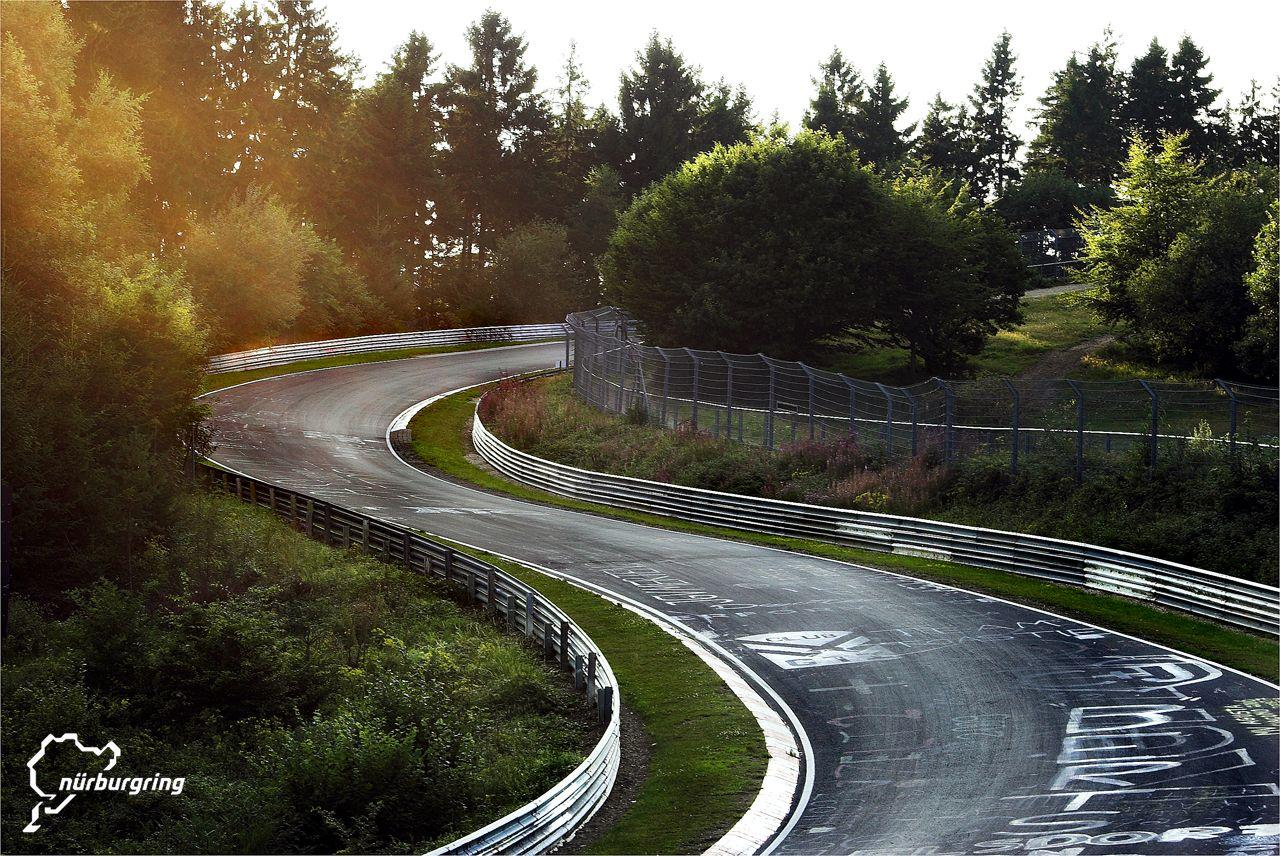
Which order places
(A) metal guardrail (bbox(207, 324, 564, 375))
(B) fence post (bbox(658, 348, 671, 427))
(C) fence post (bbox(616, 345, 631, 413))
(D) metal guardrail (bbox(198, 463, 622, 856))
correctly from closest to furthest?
(D) metal guardrail (bbox(198, 463, 622, 856))
(B) fence post (bbox(658, 348, 671, 427))
(C) fence post (bbox(616, 345, 631, 413))
(A) metal guardrail (bbox(207, 324, 564, 375))

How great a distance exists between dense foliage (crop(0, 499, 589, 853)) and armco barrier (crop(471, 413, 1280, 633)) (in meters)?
10.3

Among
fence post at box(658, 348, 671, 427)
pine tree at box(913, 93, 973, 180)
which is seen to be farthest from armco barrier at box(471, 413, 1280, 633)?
pine tree at box(913, 93, 973, 180)

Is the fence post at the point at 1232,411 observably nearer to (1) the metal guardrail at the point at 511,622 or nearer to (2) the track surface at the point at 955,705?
(2) the track surface at the point at 955,705

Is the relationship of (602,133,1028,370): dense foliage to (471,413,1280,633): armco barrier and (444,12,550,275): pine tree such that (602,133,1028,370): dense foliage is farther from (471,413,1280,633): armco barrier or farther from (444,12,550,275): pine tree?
(444,12,550,275): pine tree

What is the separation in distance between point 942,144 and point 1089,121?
11.7 metres

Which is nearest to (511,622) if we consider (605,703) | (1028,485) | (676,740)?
(605,703)

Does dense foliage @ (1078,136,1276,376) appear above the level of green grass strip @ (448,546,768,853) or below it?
above

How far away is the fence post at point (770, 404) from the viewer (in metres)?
37.3

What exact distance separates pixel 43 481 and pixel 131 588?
2.96m

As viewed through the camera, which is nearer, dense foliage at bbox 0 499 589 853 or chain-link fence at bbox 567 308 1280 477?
dense foliage at bbox 0 499 589 853

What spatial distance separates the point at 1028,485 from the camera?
99.8ft

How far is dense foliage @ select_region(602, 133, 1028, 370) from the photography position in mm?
54469

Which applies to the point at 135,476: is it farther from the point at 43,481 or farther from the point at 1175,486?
the point at 1175,486

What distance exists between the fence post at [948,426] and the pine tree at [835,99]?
60.9 m
